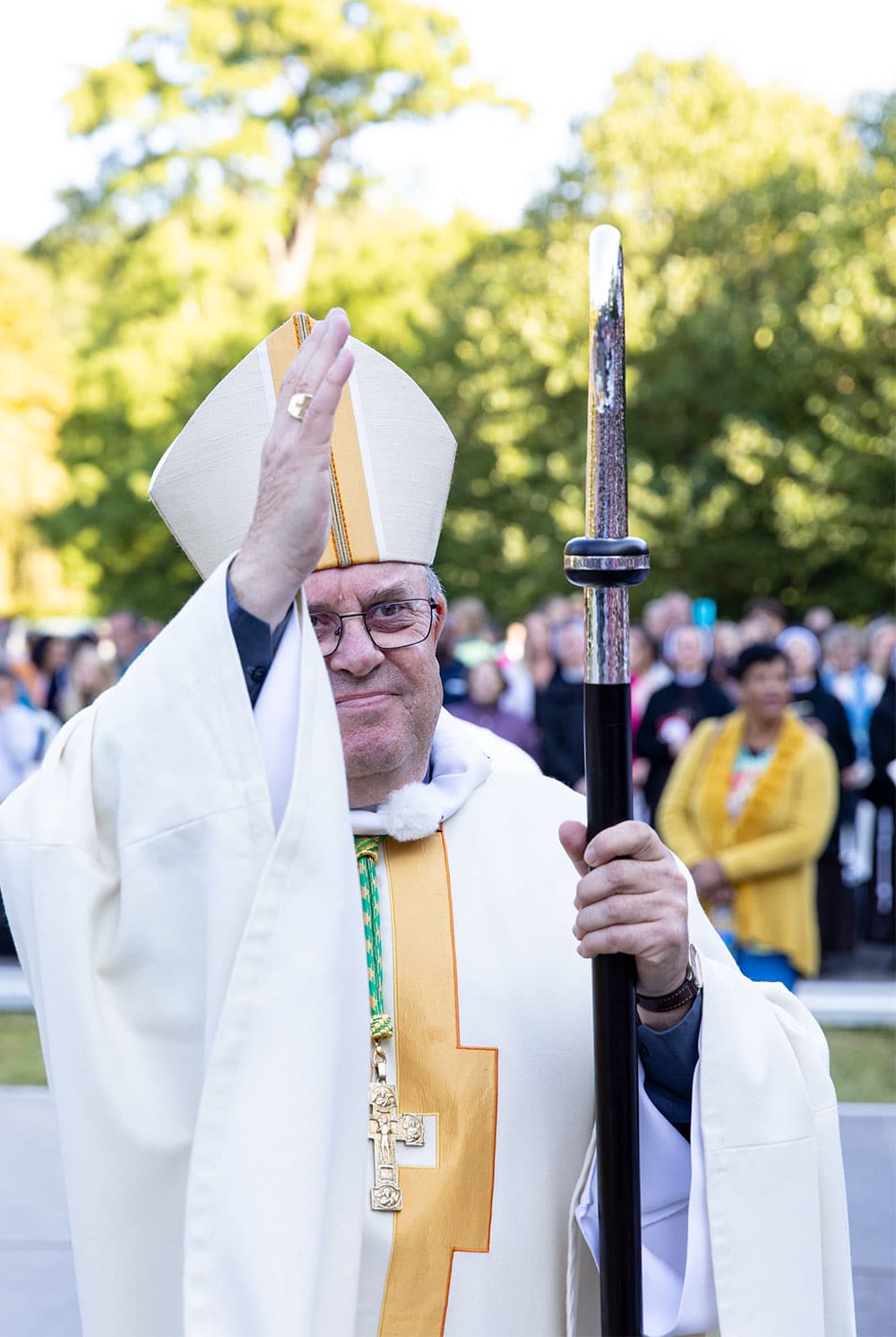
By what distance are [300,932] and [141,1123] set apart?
0.30 meters

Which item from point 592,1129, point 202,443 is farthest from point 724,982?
point 202,443

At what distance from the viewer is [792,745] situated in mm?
5797

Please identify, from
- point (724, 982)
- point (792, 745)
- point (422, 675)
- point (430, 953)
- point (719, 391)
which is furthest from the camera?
point (719, 391)

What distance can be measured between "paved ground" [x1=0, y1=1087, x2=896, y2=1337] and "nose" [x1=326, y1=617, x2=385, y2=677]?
3.06 metres

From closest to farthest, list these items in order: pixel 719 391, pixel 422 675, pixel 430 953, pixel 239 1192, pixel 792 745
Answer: pixel 239 1192 → pixel 430 953 → pixel 422 675 → pixel 792 745 → pixel 719 391

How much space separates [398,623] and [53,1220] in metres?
3.74

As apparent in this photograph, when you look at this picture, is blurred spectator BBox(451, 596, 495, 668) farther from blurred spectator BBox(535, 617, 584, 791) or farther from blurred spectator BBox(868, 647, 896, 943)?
blurred spectator BBox(868, 647, 896, 943)

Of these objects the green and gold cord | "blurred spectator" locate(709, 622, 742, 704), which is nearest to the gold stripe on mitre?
the green and gold cord

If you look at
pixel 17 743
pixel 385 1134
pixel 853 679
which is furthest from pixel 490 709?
pixel 385 1134

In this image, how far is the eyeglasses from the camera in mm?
2180

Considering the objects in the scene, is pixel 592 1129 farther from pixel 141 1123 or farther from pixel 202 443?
pixel 202 443

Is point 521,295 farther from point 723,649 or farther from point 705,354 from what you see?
point 723,649

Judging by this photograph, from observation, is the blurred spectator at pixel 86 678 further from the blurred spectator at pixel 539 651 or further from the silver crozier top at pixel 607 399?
the silver crozier top at pixel 607 399

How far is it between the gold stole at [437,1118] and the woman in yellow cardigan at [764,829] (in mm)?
3604
